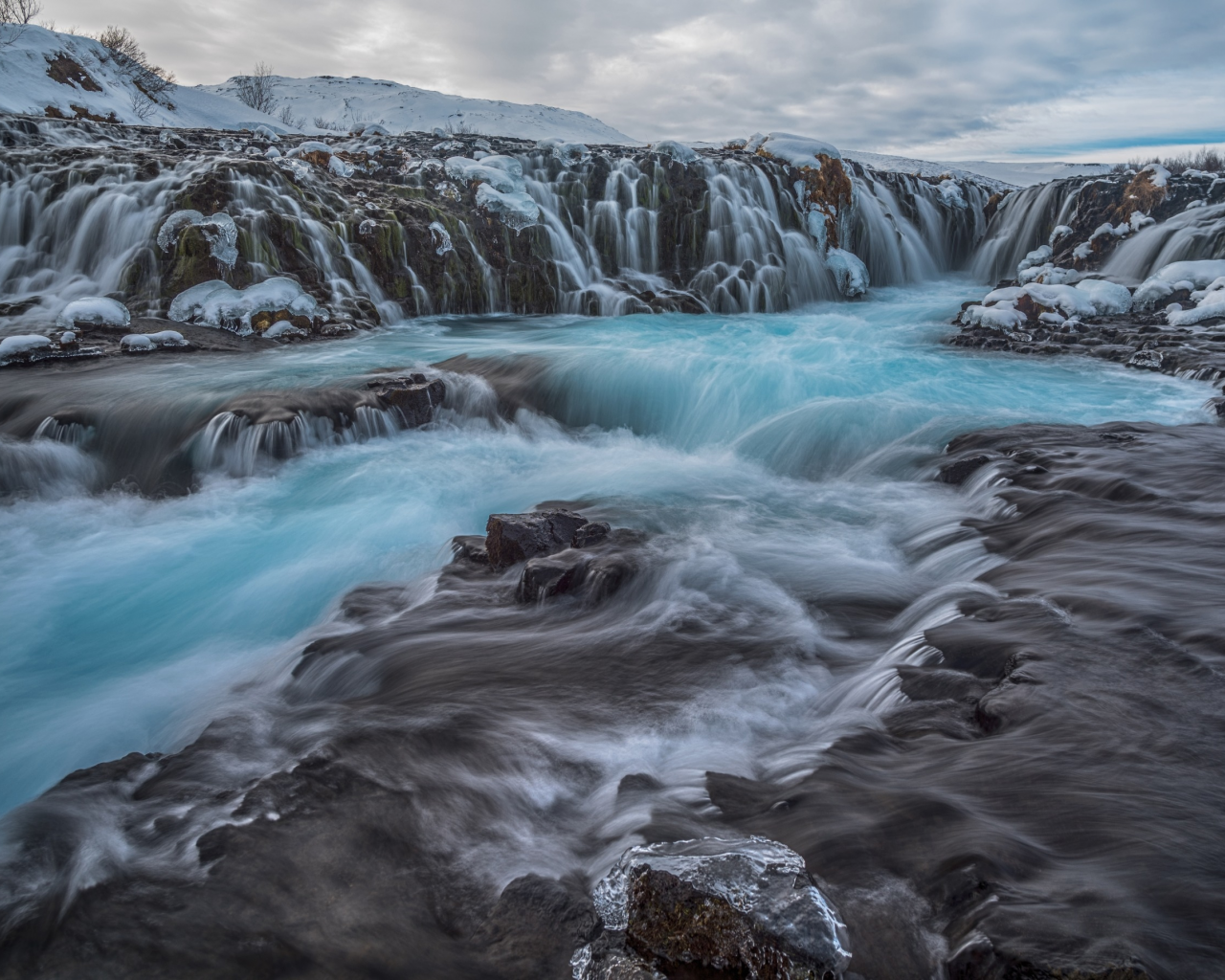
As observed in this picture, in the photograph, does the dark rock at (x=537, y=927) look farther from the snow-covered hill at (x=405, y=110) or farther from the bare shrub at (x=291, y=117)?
the bare shrub at (x=291, y=117)

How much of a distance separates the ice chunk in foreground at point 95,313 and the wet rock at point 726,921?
11912mm

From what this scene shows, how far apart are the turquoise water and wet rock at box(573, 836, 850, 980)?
2.52 m

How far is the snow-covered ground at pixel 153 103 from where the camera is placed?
25.6 metres

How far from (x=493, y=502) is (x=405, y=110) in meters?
72.3

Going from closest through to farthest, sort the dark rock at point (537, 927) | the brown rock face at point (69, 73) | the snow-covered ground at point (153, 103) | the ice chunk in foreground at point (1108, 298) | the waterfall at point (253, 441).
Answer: the dark rock at point (537, 927) < the waterfall at point (253, 441) < the ice chunk in foreground at point (1108, 298) < the snow-covered ground at point (153, 103) < the brown rock face at point (69, 73)

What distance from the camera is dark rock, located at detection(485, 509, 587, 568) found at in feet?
17.7

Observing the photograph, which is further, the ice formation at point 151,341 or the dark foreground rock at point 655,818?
the ice formation at point 151,341

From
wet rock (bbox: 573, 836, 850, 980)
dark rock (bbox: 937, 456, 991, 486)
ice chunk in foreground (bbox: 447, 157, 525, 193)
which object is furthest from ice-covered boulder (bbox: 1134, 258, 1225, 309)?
wet rock (bbox: 573, 836, 850, 980)

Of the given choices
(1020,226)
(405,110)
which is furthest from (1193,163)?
(405,110)

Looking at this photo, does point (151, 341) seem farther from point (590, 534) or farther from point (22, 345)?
point (590, 534)

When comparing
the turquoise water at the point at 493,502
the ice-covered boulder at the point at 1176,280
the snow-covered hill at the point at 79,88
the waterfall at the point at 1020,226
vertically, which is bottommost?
the turquoise water at the point at 493,502

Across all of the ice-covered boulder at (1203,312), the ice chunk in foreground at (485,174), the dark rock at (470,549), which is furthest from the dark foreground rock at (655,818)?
the ice chunk in foreground at (485,174)

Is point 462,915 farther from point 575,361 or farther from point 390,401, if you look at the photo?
point 575,361

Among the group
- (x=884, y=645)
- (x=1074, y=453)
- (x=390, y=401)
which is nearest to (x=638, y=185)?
(x=390, y=401)
